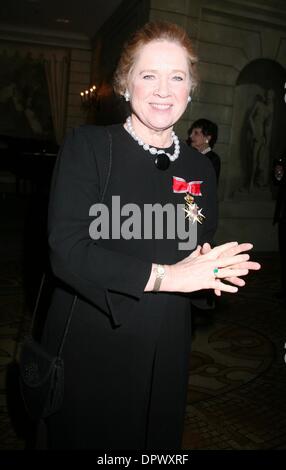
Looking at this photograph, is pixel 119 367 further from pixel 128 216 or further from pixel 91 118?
pixel 91 118

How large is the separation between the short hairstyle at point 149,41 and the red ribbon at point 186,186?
0.41 m

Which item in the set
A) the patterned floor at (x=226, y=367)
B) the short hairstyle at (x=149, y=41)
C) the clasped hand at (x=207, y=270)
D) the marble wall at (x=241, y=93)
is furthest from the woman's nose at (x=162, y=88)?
the marble wall at (x=241, y=93)

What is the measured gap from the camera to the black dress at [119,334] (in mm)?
1417

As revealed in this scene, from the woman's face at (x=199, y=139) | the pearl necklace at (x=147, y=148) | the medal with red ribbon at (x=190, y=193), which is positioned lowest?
the medal with red ribbon at (x=190, y=193)

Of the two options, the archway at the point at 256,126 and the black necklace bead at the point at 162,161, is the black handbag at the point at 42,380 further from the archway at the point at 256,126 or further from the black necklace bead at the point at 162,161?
the archway at the point at 256,126

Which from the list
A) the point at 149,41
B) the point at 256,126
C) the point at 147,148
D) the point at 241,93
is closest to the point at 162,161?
the point at 147,148

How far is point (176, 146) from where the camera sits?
1.74m

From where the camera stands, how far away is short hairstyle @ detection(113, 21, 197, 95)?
1.52 meters

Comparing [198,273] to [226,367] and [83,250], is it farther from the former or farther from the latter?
[226,367]

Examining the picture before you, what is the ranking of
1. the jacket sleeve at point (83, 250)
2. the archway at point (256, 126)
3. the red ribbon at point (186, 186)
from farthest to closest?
the archway at point (256, 126), the red ribbon at point (186, 186), the jacket sleeve at point (83, 250)

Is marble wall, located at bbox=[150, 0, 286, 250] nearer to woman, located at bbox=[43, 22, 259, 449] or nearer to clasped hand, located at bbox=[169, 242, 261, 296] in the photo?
woman, located at bbox=[43, 22, 259, 449]

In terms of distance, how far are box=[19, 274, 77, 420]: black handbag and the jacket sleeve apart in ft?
0.59

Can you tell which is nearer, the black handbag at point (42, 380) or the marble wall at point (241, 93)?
the black handbag at point (42, 380)
